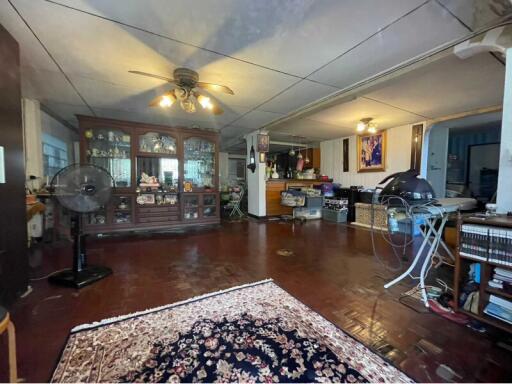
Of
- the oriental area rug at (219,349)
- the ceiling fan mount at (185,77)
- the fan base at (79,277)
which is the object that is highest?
the ceiling fan mount at (185,77)

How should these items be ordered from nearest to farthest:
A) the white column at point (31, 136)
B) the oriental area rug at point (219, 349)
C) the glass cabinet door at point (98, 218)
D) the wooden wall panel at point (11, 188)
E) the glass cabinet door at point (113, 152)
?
the oriental area rug at point (219, 349), the wooden wall panel at point (11, 188), the white column at point (31, 136), the glass cabinet door at point (98, 218), the glass cabinet door at point (113, 152)

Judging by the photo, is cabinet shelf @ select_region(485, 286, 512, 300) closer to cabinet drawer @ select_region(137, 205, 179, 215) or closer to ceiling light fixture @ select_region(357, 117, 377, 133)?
ceiling light fixture @ select_region(357, 117, 377, 133)

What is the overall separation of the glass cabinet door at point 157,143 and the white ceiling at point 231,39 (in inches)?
57.1

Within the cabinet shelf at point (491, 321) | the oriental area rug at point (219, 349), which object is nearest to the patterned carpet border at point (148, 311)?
the oriental area rug at point (219, 349)

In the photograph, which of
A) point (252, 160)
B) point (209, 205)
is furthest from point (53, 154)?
point (252, 160)

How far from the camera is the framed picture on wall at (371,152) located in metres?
5.04

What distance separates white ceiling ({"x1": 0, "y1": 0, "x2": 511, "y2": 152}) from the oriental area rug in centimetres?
230

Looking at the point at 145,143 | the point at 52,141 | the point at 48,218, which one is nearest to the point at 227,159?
the point at 145,143

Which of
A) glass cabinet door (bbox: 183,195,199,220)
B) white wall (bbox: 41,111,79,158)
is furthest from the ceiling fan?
white wall (bbox: 41,111,79,158)

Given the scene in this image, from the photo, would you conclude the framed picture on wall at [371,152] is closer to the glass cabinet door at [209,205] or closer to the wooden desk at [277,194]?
the wooden desk at [277,194]

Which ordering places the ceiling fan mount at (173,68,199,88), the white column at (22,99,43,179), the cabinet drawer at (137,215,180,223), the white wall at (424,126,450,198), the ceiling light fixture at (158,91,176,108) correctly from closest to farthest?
the ceiling fan mount at (173,68,199,88), the ceiling light fixture at (158,91,176,108), the white column at (22,99,43,179), the cabinet drawer at (137,215,180,223), the white wall at (424,126,450,198)

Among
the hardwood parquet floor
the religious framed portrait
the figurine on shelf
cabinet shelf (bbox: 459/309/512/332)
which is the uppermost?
the religious framed portrait

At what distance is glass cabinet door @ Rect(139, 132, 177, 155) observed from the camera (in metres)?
4.47

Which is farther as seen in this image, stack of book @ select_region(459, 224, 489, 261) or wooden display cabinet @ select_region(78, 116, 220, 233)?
wooden display cabinet @ select_region(78, 116, 220, 233)
